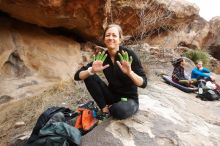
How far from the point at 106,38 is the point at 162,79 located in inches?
160

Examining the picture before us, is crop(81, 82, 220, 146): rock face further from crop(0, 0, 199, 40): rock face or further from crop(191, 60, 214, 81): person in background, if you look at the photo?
crop(0, 0, 199, 40): rock face

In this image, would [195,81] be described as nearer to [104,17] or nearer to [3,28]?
[104,17]

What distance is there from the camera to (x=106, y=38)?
4023mm

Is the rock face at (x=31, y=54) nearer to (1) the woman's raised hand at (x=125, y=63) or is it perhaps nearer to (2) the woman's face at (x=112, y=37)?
(2) the woman's face at (x=112, y=37)

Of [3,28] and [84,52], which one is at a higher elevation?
[3,28]

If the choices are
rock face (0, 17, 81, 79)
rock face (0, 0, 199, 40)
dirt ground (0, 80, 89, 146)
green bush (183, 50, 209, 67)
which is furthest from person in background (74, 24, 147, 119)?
green bush (183, 50, 209, 67)

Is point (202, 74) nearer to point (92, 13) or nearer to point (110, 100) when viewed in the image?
point (92, 13)

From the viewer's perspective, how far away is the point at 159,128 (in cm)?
417

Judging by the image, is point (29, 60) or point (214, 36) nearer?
point (29, 60)

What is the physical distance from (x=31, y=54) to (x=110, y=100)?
10.9 ft

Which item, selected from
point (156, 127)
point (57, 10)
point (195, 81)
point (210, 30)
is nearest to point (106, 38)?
point (156, 127)

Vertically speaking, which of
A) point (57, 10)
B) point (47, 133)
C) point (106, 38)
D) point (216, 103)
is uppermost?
point (57, 10)

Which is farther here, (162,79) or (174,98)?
(162,79)

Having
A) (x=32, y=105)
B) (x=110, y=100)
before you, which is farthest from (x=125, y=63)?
(x=32, y=105)
